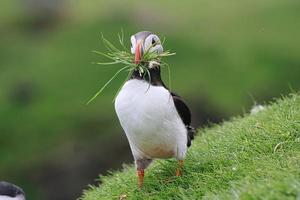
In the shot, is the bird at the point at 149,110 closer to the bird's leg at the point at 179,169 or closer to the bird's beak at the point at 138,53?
the bird's beak at the point at 138,53

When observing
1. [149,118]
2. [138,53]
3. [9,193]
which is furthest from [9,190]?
[138,53]

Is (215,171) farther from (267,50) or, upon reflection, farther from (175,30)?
(175,30)

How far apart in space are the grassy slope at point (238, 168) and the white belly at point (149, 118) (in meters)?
0.43

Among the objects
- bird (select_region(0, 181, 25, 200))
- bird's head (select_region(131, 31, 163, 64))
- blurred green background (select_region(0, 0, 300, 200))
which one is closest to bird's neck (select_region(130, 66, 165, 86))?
bird's head (select_region(131, 31, 163, 64))

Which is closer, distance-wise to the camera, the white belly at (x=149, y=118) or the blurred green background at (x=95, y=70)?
the white belly at (x=149, y=118)

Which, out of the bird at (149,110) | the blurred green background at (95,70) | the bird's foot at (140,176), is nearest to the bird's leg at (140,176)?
the bird's foot at (140,176)

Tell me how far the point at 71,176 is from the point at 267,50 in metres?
10.4

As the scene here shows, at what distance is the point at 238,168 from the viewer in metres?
8.06

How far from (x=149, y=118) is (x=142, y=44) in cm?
69

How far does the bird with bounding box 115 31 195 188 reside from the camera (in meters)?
7.80

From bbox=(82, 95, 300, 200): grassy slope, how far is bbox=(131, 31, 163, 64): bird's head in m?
1.34

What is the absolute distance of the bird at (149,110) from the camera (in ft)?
25.6

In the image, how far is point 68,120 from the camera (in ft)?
78.9

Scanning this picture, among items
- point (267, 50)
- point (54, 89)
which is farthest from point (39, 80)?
point (267, 50)
